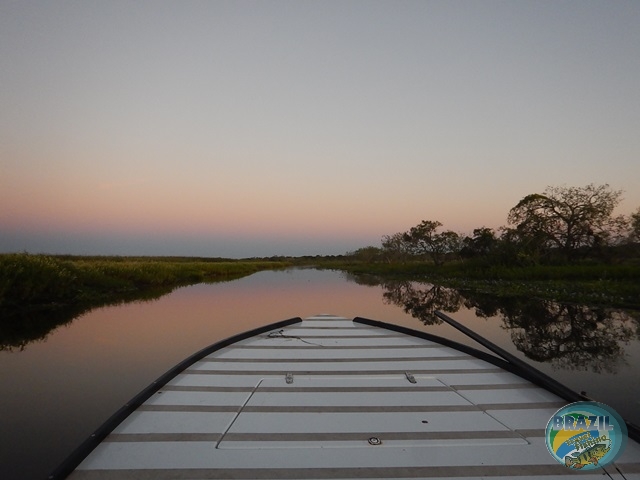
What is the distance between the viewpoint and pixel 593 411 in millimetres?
2039

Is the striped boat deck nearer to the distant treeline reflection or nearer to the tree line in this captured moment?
the distant treeline reflection

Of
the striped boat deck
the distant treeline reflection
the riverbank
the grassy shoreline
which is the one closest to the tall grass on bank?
the grassy shoreline

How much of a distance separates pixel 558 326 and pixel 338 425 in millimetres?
7936

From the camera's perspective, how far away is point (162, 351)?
542 centimetres

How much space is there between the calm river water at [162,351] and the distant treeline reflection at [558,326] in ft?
0.09

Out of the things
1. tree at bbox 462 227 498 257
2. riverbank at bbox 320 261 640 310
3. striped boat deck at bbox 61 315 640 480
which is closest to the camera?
striped boat deck at bbox 61 315 640 480

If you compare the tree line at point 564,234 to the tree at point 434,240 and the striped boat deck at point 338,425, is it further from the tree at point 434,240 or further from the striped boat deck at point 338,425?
the striped boat deck at point 338,425

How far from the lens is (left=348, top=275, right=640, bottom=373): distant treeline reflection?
5391mm

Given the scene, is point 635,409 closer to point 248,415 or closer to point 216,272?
point 248,415

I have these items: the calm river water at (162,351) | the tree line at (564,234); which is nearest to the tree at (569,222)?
the tree line at (564,234)

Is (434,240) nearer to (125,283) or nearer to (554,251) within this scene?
(554,251)

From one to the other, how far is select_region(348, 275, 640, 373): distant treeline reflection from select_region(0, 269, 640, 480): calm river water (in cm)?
3

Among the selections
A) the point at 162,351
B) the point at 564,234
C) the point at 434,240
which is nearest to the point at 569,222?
the point at 564,234

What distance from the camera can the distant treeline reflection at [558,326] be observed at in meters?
5.39
